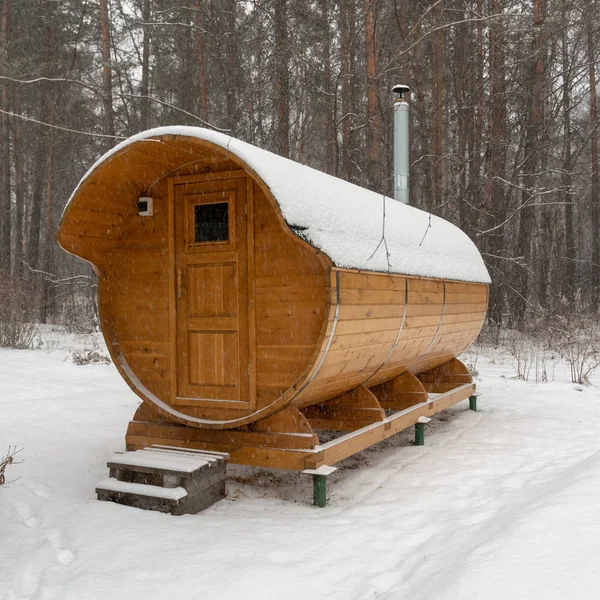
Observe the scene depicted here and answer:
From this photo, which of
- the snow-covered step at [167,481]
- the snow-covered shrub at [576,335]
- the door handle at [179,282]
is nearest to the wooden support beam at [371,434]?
the snow-covered step at [167,481]

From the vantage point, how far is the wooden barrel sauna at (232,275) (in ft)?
15.3

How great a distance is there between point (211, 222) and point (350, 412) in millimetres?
2125

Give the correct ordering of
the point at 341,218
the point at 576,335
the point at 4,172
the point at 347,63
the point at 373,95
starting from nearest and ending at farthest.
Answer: the point at 341,218, the point at 373,95, the point at 576,335, the point at 347,63, the point at 4,172

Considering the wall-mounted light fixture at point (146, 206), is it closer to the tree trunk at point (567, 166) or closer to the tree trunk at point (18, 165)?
the tree trunk at point (567, 166)

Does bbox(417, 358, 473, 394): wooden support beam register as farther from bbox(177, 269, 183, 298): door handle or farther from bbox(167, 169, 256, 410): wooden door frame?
bbox(177, 269, 183, 298): door handle

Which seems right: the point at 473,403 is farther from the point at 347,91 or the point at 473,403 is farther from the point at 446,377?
the point at 347,91

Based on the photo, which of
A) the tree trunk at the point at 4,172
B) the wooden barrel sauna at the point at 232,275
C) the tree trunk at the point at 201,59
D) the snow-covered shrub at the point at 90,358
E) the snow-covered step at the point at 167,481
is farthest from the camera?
the tree trunk at the point at 4,172

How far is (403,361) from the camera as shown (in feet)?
21.7

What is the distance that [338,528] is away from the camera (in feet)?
13.7

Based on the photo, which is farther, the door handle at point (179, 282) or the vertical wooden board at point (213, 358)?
the door handle at point (179, 282)

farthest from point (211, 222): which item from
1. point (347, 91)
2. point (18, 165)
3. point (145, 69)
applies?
point (18, 165)

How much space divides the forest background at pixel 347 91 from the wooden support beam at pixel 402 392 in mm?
5804

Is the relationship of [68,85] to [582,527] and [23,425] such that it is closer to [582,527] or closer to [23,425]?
[23,425]

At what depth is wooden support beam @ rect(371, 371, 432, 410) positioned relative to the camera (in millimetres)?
6891
